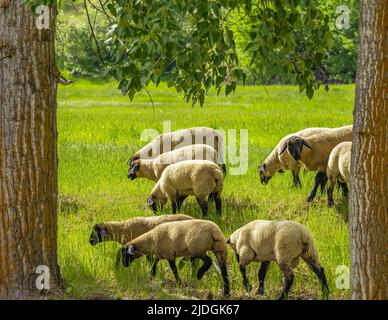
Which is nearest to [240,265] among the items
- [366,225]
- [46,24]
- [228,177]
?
[366,225]

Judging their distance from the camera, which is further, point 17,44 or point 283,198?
point 283,198

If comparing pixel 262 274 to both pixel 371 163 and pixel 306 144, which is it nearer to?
pixel 371 163

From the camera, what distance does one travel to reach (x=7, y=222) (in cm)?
744

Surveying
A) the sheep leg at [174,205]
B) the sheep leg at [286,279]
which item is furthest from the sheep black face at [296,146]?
the sheep leg at [286,279]

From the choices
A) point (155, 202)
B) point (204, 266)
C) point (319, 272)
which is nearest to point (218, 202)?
point (155, 202)

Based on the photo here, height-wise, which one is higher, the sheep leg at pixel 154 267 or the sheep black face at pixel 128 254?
the sheep black face at pixel 128 254

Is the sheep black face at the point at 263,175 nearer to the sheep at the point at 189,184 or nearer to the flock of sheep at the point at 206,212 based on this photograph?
the flock of sheep at the point at 206,212

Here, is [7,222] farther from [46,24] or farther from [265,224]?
[265,224]

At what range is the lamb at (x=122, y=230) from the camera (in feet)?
30.3

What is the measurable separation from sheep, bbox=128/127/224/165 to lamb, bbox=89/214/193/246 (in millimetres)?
4256

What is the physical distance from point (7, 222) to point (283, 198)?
569 cm

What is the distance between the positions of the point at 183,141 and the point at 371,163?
7600 millimetres

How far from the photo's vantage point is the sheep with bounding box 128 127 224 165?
13.6m

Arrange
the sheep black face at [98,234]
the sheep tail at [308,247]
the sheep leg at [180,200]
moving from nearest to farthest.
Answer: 1. the sheep tail at [308,247]
2. the sheep black face at [98,234]
3. the sheep leg at [180,200]
